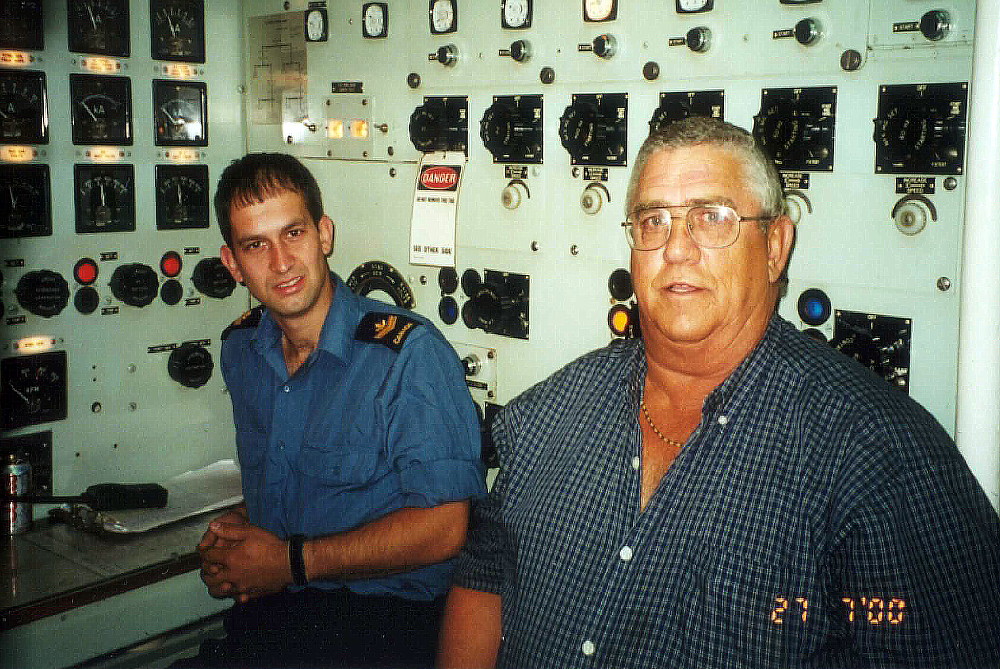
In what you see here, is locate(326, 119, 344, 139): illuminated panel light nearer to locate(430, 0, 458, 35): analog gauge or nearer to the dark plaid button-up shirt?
locate(430, 0, 458, 35): analog gauge

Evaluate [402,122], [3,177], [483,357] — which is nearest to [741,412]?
[483,357]

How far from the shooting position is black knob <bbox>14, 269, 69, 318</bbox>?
304 cm

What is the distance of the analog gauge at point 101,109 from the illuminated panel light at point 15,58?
0.14 meters

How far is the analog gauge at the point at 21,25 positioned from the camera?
2889 millimetres

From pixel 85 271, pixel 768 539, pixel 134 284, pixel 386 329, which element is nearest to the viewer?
pixel 768 539

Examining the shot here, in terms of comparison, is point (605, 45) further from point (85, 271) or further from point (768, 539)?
point (85, 271)

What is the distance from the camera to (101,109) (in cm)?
317

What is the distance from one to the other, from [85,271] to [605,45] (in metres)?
1.95

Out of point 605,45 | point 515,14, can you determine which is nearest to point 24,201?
point 515,14

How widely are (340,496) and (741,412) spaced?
1255mm

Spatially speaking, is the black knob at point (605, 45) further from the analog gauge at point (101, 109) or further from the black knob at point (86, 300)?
the black knob at point (86, 300)

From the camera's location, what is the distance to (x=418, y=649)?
2.41m

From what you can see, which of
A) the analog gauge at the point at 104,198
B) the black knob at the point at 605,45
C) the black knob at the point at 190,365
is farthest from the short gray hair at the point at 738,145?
the black knob at the point at 190,365

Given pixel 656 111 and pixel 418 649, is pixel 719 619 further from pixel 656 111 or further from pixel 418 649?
pixel 656 111
